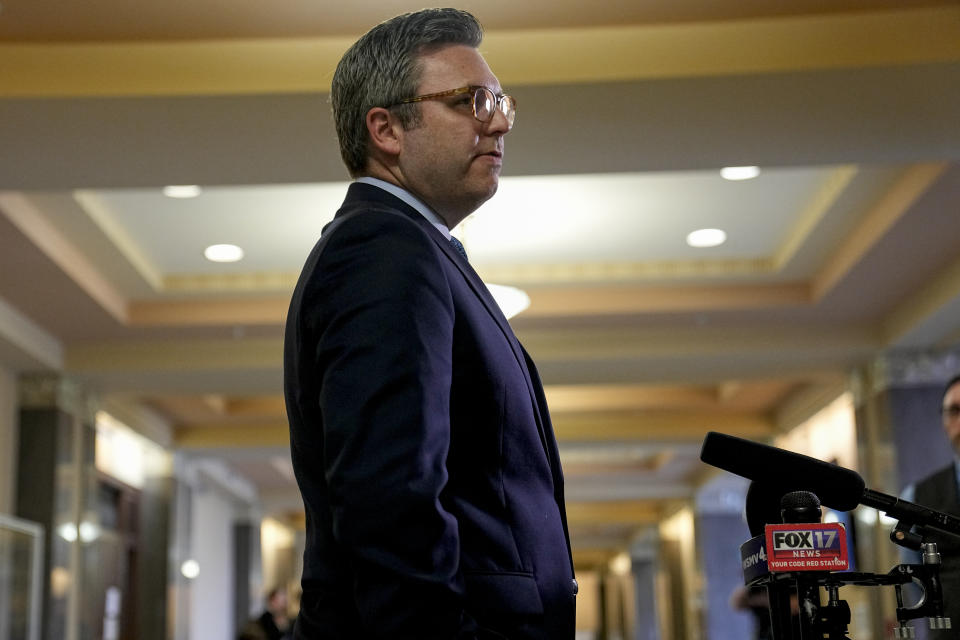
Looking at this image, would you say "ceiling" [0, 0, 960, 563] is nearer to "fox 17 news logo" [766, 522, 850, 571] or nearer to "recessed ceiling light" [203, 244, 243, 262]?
"recessed ceiling light" [203, 244, 243, 262]

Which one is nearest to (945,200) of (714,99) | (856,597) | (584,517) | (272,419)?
(714,99)

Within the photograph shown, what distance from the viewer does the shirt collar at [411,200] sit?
1354 mm

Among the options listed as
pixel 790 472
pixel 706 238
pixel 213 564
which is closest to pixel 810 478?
pixel 790 472

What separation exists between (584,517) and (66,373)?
13.7 meters

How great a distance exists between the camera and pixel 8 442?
8852 mm

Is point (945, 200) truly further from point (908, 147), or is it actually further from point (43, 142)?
point (43, 142)

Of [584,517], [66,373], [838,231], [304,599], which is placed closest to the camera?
[304,599]

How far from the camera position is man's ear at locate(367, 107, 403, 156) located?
138cm

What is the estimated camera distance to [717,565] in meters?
16.3

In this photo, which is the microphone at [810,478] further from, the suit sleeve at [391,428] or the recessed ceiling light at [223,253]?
the recessed ceiling light at [223,253]

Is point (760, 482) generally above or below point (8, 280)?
below

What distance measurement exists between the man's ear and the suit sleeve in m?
0.21

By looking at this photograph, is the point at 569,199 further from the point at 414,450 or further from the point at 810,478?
the point at 414,450

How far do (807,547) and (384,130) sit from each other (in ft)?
2.15
